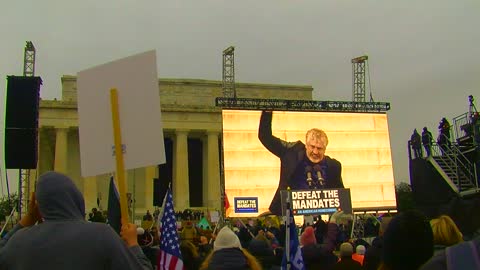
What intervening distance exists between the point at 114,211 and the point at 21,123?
6.64 metres

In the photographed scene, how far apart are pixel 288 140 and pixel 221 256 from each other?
1192 inches

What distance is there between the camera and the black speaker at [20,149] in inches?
432

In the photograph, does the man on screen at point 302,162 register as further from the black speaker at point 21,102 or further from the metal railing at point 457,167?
the black speaker at point 21,102

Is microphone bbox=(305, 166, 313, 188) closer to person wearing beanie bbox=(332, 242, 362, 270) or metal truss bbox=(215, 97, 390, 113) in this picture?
metal truss bbox=(215, 97, 390, 113)

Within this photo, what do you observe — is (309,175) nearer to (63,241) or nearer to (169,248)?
(169,248)

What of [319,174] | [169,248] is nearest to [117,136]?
[169,248]

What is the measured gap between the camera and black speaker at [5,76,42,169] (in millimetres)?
11000

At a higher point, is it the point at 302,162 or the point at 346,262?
the point at 302,162

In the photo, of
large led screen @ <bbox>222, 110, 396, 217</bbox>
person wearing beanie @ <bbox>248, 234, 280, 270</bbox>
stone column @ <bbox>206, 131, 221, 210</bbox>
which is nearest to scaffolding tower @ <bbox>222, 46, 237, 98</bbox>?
stone column @ <bbox>206, 131, 221, 210</bbox>

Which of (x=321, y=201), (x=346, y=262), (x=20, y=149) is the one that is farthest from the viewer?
(x=321, y=201)

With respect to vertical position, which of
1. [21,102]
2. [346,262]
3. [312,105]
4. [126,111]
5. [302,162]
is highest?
[312,105]

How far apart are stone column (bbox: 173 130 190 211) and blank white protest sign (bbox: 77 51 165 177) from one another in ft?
168

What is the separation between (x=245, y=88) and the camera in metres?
63.0

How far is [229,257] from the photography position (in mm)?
4434
